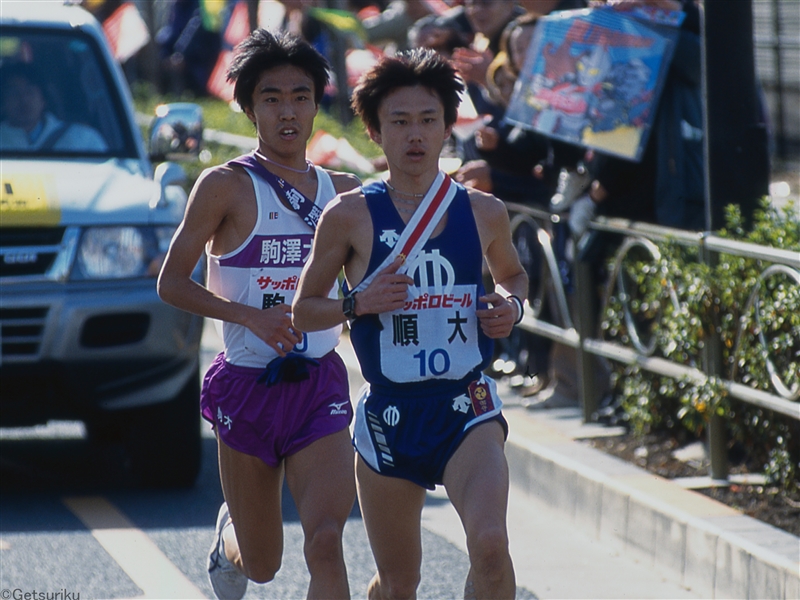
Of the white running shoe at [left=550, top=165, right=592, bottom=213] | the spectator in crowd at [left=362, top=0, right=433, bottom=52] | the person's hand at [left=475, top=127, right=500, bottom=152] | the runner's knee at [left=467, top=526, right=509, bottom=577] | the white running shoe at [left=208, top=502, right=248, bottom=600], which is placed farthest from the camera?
the spectator in crowd at [left=362, top=0, right=433, bottom=52]

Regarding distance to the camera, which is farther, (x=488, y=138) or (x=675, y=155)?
(x=488, y=138)

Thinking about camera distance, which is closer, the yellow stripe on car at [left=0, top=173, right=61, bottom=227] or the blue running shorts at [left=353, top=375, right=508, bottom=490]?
the blue running shorts at [left=353, top=375, right=508, bottom=490]

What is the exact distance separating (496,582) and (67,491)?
11.5 ft

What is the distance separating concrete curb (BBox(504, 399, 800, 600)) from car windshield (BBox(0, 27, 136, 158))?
2597mm

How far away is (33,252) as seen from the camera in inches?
243

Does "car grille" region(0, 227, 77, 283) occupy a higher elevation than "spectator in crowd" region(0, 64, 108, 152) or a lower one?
lower

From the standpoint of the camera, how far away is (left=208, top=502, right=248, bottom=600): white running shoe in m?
4.65

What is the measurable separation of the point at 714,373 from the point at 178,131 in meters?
2.72

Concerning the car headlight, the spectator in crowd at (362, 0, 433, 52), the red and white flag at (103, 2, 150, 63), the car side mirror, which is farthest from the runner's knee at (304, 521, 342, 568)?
the red and white flag at (103, 2, 150, 63)

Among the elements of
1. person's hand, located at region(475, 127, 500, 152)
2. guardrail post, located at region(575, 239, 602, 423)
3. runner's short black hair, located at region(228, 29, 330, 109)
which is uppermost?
runner's short black hair, located at region(228, 29, 330, 109)

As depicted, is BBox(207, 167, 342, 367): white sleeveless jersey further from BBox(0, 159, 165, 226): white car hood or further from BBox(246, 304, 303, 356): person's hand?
BBox(0, 159, 165, 226): white car hood

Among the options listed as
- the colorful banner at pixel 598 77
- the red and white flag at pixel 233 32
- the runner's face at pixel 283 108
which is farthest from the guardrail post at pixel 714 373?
the red and white flag at pixel 233 32

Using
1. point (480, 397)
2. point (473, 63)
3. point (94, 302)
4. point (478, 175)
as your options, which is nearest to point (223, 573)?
point (480, 397)

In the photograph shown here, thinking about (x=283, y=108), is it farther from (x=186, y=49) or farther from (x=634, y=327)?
(x=186, y=49)
